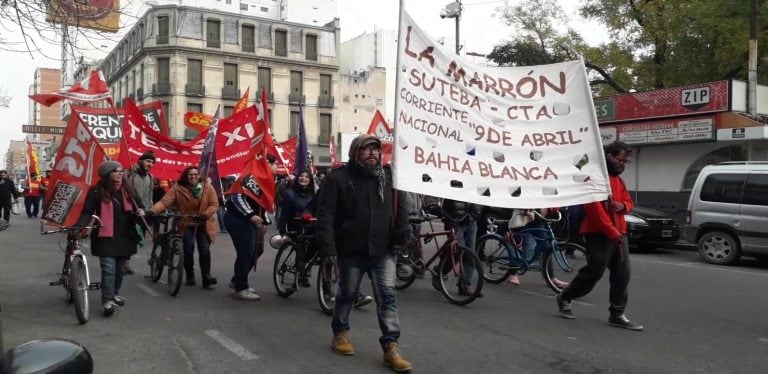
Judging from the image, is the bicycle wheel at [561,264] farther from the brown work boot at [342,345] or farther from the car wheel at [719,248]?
the car wheel at [719,248]

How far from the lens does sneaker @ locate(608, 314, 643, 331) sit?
6086mm

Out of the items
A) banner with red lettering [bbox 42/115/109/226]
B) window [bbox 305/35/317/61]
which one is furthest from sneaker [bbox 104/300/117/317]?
window [bbox 305/35/317/61]

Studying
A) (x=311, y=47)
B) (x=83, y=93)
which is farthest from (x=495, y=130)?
(x=311, y=47)

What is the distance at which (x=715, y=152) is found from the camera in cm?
1744

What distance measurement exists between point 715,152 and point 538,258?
11599 millimetres

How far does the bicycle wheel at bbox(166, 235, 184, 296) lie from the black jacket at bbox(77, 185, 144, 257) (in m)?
1.00

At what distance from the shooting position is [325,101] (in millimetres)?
50375

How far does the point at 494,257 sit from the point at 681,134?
11714 millimetres

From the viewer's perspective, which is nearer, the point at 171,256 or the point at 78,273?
the point at 78,273

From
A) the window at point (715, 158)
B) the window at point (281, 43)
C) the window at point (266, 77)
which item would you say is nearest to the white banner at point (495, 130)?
the window at point (715, 158)

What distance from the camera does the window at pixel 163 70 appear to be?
45781 millimetres

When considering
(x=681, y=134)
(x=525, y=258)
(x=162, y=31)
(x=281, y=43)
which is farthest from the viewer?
(x=281, y=43)

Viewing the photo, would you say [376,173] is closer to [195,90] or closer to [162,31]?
[195,90]

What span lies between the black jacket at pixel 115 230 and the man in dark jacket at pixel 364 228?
9.27ft
